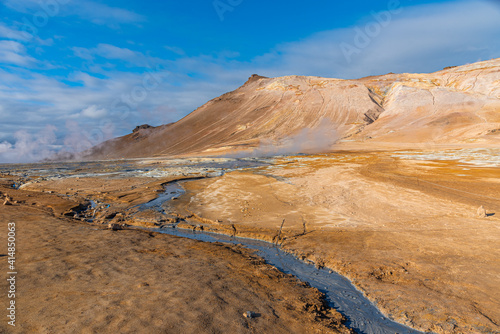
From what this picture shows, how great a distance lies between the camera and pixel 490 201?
1118 cm

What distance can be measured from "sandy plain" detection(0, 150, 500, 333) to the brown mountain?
4323 cm

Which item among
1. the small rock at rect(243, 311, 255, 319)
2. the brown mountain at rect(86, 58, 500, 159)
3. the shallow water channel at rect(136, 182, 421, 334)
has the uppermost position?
the brown mountain at rect(86, 58, 500, 159)

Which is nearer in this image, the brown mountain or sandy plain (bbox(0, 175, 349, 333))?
sandy plain (bbox(0, 175, 349, 333))

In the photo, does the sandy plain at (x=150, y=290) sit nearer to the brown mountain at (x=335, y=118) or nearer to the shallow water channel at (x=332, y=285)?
the shallow water channel at (x=332, y=285)

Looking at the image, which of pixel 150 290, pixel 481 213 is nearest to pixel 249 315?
pixel 150 290

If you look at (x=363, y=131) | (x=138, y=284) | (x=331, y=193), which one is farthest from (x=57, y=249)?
(x=363, y=131)

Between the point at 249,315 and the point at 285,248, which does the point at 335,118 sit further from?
the point at 249,315

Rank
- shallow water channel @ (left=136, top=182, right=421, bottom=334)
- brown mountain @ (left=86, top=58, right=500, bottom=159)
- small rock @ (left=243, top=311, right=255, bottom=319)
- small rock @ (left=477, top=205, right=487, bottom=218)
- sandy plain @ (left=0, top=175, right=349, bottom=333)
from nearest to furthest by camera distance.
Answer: sandy plain @ (left=0, top=175, right=349, bottom=333) < small rock @ (left=243, top=311, right=255, bottom=319) < shallow water channel @ (left=136, top=182, right=421, bottom=334) < small rock @ (left=477, top=205, right=487, bottom=218) < brown mountain @ (left=86, top=58, right=500, bottom=159)

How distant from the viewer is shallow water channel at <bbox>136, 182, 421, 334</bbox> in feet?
15.5

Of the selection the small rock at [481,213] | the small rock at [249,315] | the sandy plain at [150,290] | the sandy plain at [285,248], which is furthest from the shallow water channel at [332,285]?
the small rock at [481,213]

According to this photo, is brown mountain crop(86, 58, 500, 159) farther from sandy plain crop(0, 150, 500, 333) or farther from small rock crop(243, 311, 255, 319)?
small rock crop(243, 311, 255, 319)

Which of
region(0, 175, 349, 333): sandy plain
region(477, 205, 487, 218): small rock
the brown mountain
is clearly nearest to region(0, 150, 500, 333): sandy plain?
region(0, 175, 349, 333): sandy plain

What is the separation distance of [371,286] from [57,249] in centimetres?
735

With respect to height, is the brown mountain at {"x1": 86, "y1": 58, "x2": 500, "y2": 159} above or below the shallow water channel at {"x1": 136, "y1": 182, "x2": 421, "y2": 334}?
above
